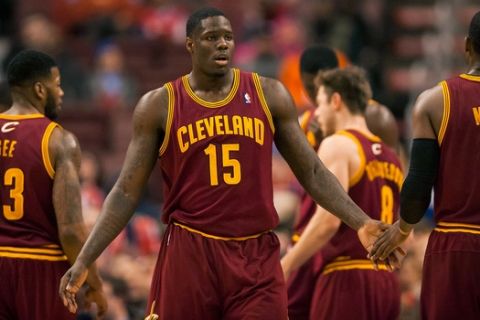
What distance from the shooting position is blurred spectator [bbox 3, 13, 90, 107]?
20.1m

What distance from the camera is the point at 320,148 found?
10539 millimetres

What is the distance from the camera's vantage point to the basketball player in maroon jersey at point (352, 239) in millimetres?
10312

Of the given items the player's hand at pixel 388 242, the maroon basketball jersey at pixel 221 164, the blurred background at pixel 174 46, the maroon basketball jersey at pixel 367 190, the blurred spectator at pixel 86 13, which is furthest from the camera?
the blurred spectator at pixel 86 13

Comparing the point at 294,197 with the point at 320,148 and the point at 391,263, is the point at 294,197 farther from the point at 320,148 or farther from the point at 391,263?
the point at 391,263

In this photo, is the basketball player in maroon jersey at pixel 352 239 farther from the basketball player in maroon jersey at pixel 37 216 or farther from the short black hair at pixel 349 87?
the basketball player in maroon jersey at pixel 37 216

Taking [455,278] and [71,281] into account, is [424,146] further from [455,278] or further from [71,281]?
[71,281]

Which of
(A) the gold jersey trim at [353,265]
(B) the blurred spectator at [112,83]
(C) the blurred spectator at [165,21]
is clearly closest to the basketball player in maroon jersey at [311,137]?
(A) the gold jersey trim at [353,265]

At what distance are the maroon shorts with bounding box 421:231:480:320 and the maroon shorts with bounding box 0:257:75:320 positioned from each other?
2817 millimetres

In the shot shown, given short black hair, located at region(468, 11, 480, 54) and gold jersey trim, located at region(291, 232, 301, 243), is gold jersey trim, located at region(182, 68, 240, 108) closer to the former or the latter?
short black hair, located at region(468, 11, 480, 54)

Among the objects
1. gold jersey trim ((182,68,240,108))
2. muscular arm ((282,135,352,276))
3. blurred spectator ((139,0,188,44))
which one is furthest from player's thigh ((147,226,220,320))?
blurred spectator ((139,0,188,44))

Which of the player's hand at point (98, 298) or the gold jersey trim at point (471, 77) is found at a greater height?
the gold jersey trim at point (471, 77)

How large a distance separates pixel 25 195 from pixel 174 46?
12.8 m

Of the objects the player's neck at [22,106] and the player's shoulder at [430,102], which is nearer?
the player's shoulder at [430,102]

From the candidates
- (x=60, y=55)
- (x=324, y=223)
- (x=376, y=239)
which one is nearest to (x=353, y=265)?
(x=324, y=223)
